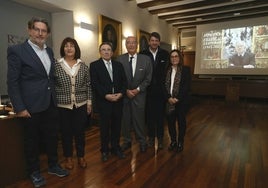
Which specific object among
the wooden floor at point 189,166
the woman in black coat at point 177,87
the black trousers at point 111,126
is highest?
the woman in black coat at point 177,87

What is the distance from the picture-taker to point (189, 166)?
2555mm

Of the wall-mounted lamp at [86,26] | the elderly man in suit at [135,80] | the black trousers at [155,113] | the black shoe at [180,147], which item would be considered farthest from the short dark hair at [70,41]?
the wall-mounted lamp at [86,26]

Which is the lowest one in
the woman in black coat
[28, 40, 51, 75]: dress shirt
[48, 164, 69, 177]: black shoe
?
[48, 164, 69, 177]: black shoe

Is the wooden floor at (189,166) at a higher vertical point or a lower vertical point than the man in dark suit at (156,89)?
lower

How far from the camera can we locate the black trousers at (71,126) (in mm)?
2332

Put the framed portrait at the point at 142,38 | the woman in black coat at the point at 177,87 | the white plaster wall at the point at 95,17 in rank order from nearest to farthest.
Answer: the woman in black coat at the point at 177,87, the white plaster wall at the point at 95,17, the framed portrait at the point at 142,38

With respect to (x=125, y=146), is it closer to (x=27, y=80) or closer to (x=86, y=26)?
(x=27, y=80)

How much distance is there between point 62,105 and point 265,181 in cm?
222

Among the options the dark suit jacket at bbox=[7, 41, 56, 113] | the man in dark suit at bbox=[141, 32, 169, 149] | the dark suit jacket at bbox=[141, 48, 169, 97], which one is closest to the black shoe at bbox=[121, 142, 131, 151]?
the man in dark suit at bbox=[141, 32, 169, 149]

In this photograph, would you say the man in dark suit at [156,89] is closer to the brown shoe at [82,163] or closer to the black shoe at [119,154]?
the black shoe at [119,154]

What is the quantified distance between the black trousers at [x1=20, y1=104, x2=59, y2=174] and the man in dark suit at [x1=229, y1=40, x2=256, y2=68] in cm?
757

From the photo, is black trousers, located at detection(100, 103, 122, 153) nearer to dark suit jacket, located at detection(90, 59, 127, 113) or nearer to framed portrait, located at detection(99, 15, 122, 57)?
dark suit jacket, located at detection(90, 59, 127, 113)

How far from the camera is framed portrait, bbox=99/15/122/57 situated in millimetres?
4785

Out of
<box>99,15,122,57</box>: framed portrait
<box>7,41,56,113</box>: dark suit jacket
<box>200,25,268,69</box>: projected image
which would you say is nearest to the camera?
<box>7,41,56,113</box>: dark suit jacket
